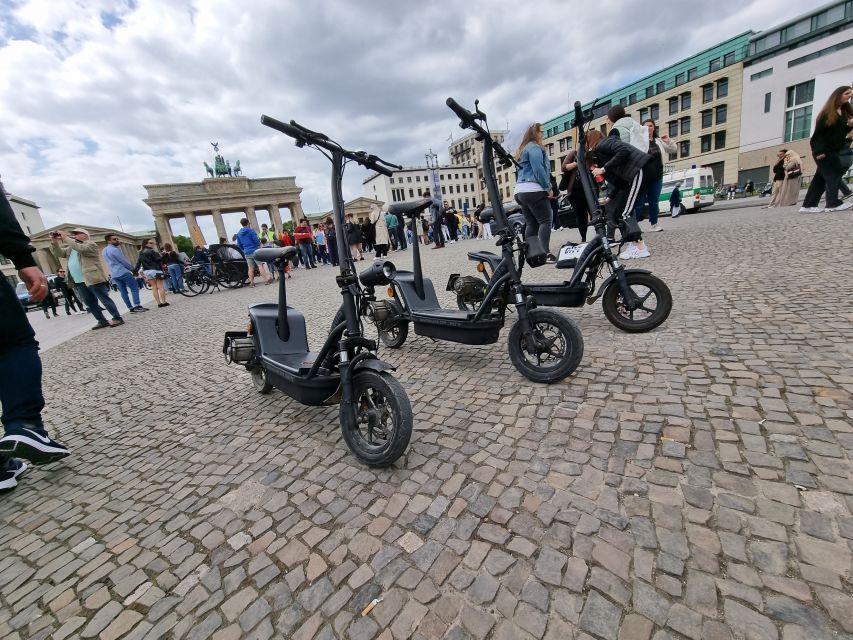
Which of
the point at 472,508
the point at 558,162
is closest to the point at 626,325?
the point at 472,508

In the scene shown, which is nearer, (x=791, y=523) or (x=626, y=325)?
(x=791, y=523)

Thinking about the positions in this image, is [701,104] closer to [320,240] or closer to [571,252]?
[320,240]

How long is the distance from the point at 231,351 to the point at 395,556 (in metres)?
2.47

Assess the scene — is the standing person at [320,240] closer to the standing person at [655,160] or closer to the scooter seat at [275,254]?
the standing person at [655,160]

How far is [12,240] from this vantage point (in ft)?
7.82

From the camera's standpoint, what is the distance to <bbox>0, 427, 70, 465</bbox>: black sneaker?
7.66 feet

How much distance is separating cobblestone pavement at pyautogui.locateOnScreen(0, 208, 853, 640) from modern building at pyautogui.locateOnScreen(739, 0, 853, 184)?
56290 millimetres

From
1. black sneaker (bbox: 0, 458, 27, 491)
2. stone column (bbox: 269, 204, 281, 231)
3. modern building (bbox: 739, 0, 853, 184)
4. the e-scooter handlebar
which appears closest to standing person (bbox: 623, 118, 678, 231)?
the e-scooter handlebar

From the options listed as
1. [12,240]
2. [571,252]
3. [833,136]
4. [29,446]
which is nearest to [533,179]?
[571,252]

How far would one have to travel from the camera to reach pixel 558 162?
67.9m

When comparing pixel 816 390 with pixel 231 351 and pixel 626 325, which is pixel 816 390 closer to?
pixel 626 325

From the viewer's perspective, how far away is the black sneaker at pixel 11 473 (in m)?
2.41

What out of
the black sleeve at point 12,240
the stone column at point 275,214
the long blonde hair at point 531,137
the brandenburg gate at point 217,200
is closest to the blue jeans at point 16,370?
the black sleeve at point 12,240

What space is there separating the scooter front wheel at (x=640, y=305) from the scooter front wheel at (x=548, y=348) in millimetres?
950
